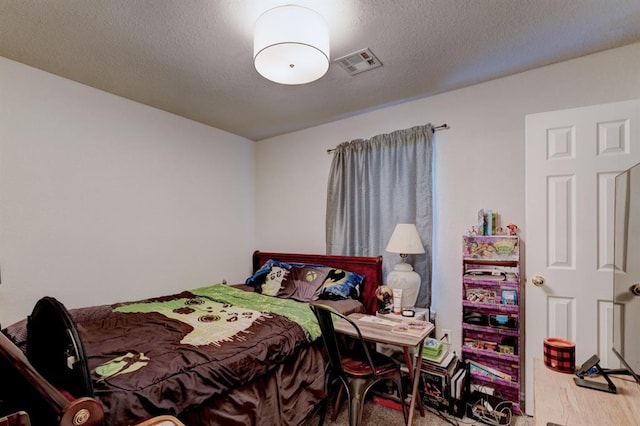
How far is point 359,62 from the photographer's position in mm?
2229

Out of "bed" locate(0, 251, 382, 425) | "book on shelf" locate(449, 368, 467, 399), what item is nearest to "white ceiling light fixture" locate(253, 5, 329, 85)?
"bed" locate(0, 251, 382, 425)

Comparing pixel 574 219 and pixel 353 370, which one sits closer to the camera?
pixel 353 370

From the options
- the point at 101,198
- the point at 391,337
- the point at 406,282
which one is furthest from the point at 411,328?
the point at 101,198

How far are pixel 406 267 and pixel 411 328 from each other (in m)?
0.67

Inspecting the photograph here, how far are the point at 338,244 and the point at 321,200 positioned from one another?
22.6 inches

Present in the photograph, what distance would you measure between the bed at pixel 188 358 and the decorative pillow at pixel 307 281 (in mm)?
19

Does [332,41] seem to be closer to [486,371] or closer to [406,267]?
[406,267]

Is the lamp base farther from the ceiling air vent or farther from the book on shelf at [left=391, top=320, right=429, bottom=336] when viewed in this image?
the ceiling air vent

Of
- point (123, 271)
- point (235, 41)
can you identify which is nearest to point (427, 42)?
point (235, 41)

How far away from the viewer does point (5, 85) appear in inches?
85.8

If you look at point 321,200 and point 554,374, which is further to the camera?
point 321,200

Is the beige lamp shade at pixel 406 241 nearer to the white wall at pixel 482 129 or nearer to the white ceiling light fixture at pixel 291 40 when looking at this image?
the white wall at pixel 482 129

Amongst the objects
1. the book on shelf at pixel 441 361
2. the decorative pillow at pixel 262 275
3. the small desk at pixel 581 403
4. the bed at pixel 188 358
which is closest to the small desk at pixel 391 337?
the book on shelf at pixel 441 361

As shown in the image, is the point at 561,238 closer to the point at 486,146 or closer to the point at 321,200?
the point at 486,146
